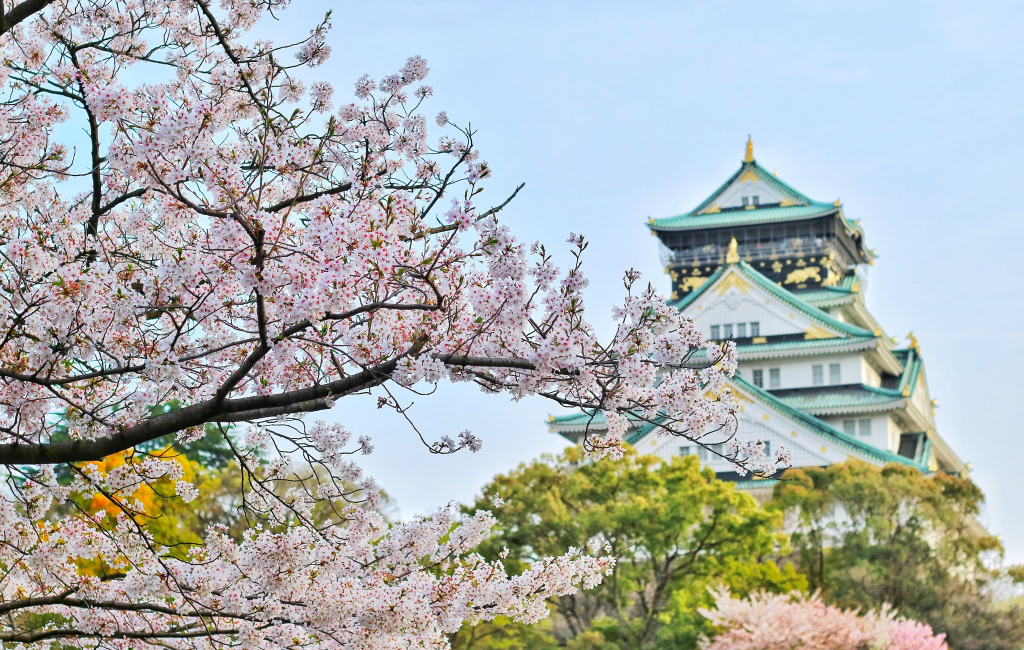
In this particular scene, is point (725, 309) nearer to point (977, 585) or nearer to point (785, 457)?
point (977, 585)

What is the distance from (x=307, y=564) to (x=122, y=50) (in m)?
3.77

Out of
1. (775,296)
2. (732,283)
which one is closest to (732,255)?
(732,283)

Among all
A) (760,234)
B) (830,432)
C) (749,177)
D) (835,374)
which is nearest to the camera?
(830,432)

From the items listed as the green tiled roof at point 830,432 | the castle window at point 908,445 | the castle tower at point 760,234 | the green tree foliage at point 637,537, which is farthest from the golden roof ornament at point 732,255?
the green tree foliage at point 637,537

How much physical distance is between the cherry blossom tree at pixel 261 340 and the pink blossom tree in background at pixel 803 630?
14.4 meters

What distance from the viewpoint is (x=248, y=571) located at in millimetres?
5570

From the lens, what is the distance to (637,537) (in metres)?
21.2

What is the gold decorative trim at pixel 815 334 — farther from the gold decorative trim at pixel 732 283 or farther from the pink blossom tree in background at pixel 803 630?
the pink blossom tree in background at pixel 803 630

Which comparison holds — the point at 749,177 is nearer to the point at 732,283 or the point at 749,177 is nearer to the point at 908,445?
the point at 732,283

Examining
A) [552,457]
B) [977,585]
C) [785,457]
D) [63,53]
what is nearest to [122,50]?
[63,53]

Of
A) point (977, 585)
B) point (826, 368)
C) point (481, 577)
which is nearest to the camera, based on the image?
point (481, 577)

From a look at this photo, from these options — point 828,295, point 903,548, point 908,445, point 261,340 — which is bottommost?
point 261,340

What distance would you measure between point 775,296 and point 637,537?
20335 millimetres

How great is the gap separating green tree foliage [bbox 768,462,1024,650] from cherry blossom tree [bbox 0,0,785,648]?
19117 mm
